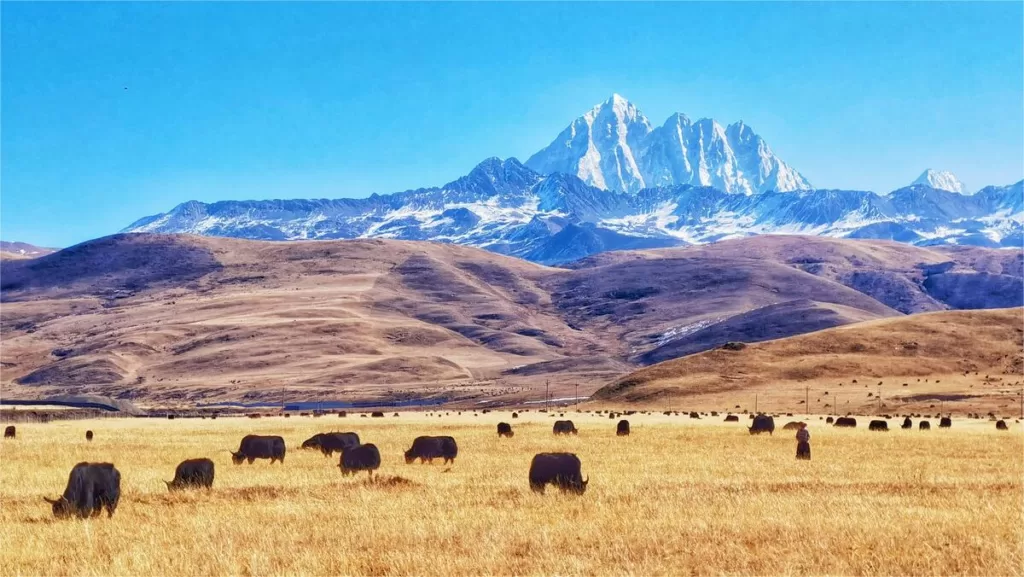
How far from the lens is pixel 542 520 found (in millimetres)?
18156

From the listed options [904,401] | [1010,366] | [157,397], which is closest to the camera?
[904,401]

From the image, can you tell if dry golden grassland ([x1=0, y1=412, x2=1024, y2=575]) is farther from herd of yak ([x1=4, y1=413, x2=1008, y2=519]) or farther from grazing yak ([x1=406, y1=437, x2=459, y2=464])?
grazing yak ([x1=406, y1=437, x2=459, y2=464])

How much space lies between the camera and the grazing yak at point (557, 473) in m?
22.2

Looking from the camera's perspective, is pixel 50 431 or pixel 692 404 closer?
pixel 50 431

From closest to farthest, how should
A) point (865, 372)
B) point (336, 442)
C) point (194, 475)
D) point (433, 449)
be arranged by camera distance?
point (194, 475)
point (433, 449)
point (336, 442)
point (865, 372)

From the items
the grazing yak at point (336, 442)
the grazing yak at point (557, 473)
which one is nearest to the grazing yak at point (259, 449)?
the grazing yak at point (336, 442)

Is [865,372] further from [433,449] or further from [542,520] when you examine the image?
[542,520]

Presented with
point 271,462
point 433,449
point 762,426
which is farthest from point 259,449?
point 762,426

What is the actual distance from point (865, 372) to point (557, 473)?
98.0 meters

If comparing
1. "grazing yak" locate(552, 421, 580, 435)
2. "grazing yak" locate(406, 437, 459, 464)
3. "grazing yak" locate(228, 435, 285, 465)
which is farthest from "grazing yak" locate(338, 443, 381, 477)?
"grazing yak" locate(552, 421, 580, 435)

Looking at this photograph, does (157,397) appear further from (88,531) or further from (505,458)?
(88,531)

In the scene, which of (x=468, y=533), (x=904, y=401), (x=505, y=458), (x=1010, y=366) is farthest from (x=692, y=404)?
(x=468, y=533)

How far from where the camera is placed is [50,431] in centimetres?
5472

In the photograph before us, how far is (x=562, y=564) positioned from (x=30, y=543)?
27.9 feet
